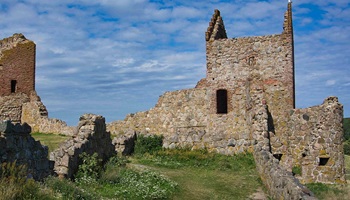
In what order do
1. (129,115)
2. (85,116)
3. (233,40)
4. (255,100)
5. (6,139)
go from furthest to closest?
(129,115) → (233,40) → (255,100) → (85,116) → (6,139)

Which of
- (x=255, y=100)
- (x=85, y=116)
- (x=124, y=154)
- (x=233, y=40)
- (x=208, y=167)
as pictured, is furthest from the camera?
(x=233, y=40)

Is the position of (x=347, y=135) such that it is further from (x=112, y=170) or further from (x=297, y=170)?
(x=112, y=170)

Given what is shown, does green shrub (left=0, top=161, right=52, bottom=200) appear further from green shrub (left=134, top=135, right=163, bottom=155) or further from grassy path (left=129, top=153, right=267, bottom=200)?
green shrub (left=134, top=135, right=163, bottom=155)

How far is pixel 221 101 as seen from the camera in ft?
80.8

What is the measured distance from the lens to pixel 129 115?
2527 cm

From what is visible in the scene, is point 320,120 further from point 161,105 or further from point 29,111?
point 29,111

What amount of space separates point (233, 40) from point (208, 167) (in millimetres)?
8468

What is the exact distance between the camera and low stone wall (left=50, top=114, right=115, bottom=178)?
12.7 m

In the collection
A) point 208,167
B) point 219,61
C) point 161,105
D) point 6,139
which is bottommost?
point 208,167

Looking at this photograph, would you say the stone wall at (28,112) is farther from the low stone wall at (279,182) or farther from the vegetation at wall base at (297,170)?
the low stone wall at (279,182)

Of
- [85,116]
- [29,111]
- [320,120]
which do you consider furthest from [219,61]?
[29,111]

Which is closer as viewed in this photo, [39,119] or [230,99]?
[230,99]

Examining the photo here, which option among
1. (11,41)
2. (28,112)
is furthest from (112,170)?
(11,41)

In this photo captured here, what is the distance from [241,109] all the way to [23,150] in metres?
14.7
